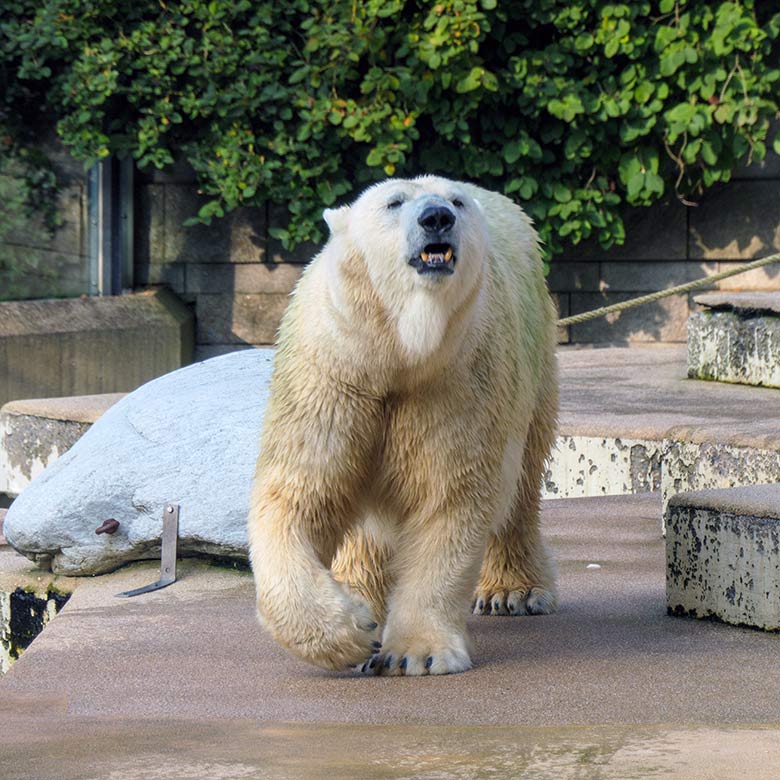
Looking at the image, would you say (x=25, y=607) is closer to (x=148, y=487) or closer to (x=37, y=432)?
(x=148, y=487)

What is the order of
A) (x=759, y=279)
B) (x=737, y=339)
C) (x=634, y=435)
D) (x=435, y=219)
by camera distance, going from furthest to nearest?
(x=759, y=279) → (x=737, y=339) → (x=634, y=435) → (x=435, y=219)

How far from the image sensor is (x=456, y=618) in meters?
3.43

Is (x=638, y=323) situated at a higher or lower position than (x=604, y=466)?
higher

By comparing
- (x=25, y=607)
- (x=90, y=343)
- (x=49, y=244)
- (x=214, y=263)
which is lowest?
(x=25, y=607)

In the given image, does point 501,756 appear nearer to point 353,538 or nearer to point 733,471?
point 353,538

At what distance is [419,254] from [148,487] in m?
1.85

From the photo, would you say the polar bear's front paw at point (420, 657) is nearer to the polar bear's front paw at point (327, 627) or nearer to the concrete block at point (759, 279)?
the polar bear's front paw at point (327, 627)

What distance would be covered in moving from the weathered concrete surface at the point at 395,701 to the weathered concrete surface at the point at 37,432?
2.16 m

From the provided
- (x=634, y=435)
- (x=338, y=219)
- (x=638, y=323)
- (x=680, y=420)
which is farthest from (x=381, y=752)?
(x=638, y=323)

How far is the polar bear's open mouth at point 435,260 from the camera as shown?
3225mm

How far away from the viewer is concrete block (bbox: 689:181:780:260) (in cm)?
1016

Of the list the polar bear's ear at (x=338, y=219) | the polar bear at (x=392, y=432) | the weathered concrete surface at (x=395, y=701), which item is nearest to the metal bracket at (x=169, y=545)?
the weathered concrete surface at (x=395, y=701)

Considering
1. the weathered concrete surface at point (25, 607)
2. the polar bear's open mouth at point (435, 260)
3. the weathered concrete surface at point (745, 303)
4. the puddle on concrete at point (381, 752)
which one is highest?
the polar bear's open mouth at point (435, 260)

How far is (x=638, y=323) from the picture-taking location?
10.4 metres
